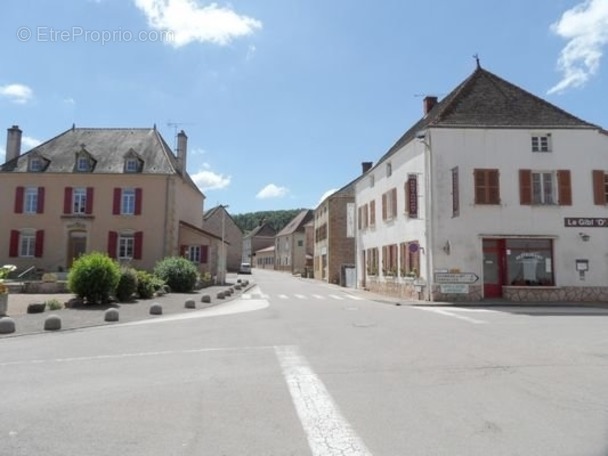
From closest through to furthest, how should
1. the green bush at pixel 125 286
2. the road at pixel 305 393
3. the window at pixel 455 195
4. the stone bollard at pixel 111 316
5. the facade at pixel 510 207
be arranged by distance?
the road at pixel 305 393
the stone bollard at pixel 111 316
the green bush at pixel 125 286
the window at pixel 455 195
the facade at pixel 510 207

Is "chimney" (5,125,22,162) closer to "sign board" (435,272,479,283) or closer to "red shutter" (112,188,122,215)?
"red shutter" (112,188,122,215)

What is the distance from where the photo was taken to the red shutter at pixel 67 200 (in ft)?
114

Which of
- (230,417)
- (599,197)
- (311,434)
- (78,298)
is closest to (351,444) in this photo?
(311,434)

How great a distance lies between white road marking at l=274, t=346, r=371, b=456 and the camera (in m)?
4.62

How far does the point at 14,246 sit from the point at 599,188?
33279 millimetres

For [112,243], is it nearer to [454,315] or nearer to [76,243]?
[76,243]

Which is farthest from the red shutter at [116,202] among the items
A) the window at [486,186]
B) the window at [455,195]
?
the window at [486,186]

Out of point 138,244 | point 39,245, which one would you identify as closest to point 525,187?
point 138,244

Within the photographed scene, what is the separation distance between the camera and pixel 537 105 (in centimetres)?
2478

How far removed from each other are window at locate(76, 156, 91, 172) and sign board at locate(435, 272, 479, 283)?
24364 mm

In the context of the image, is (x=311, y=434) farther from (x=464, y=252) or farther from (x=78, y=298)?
(x=464, y=252)

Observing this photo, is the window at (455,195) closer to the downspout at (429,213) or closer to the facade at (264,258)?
the downspout at (429,213)

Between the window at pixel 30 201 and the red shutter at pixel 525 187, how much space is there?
2902cm

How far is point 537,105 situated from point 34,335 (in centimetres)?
2245
